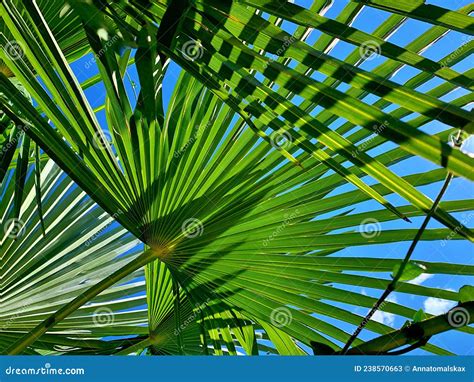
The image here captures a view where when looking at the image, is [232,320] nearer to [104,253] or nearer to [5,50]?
[104,253]

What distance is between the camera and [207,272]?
1.34m

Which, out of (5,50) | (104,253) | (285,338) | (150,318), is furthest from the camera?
(104,253)

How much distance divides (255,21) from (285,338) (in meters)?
1.01

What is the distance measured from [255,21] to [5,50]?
65cm

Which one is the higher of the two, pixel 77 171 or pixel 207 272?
pixel 77 171

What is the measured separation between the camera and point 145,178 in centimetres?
126

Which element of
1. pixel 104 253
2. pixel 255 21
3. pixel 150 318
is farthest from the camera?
pixel 104 253
